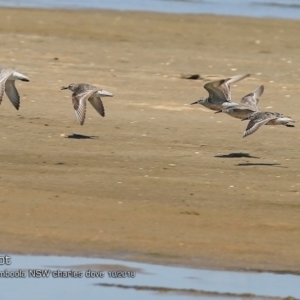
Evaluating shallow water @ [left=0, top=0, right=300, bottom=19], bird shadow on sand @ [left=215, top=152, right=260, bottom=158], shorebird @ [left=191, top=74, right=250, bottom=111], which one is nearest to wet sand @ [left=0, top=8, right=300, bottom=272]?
bird shadow on sand @ [left=215, top=152, right=260, bottom=158]

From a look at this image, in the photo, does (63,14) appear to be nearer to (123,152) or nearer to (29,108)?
(29,108)

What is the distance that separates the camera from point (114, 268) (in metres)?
7.75

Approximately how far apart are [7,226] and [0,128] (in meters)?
3.63

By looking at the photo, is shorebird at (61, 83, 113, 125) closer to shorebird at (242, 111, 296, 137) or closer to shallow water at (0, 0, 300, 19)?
shorebird at (242, 111, 296, 137)

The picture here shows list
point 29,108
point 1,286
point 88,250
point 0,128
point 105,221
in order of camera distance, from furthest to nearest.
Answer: point 29,108 → point 0,128 → point 105,221 → point 88,250 → point 1,286

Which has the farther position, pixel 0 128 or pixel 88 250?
pixel 0 128

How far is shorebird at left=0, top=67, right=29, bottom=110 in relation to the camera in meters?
12.6

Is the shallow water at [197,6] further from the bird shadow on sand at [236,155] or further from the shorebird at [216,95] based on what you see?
the bird shadow on sand at [236,155]

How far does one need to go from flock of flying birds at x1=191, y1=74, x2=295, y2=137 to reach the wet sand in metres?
0.27

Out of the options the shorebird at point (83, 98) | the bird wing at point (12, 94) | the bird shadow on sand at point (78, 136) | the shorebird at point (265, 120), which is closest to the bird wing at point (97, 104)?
the shorebird at point (83, 98)

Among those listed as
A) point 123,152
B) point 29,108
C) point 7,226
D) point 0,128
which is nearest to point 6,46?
point 29,108

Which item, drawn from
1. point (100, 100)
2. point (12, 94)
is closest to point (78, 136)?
point (100, 100)

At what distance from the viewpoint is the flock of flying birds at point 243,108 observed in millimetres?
11376

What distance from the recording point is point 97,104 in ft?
42.1
